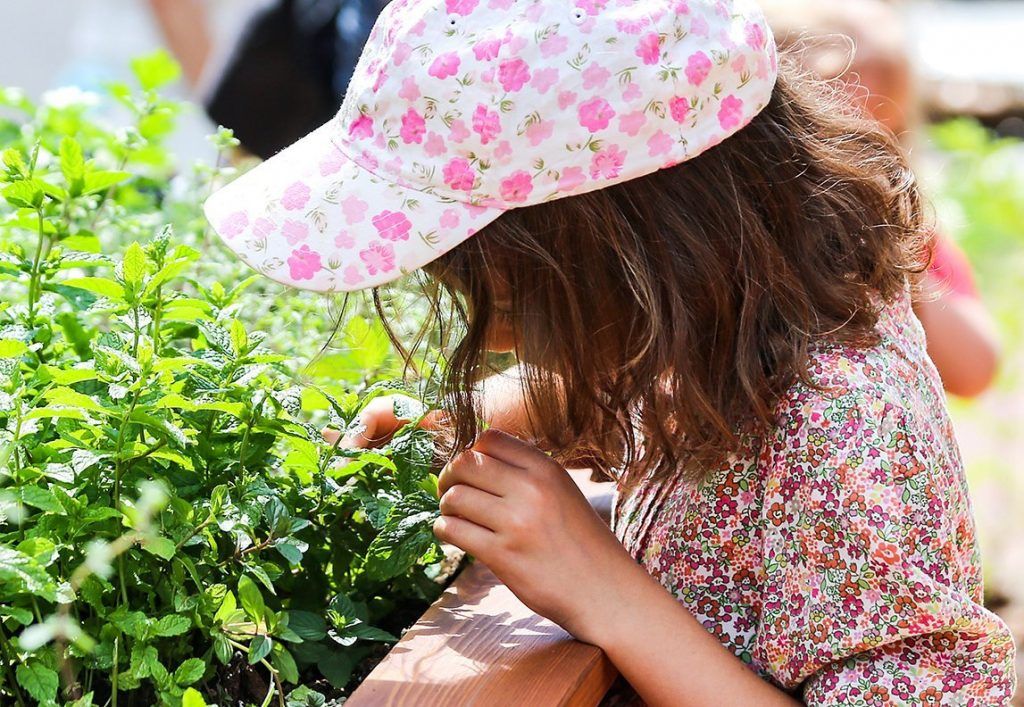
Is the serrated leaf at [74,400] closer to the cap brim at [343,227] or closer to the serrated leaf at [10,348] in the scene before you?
the serrated leaf at [10,348]

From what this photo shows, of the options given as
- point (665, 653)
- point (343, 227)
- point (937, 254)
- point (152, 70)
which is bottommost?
point (937, 254)

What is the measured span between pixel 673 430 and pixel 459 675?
36 cm

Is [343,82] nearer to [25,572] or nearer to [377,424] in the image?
[377,424]

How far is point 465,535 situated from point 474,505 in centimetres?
3

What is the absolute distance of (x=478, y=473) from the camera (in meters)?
1.24

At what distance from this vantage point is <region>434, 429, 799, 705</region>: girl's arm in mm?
1214

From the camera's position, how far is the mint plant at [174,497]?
3.31ft

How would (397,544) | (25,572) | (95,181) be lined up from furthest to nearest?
(95,181)
(397,544)
(25,572)

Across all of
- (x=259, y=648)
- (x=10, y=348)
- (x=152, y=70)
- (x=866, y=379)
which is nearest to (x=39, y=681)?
(x=259, y=648)

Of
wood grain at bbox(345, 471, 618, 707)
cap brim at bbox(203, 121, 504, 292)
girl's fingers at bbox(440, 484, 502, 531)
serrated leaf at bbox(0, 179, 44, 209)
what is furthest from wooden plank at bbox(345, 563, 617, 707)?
serrated leaf at bbox(0, 179, 44, 209)

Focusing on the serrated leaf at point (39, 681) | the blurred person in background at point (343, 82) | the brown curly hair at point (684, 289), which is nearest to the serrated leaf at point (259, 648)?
the serrated leaf at point (39, 681)

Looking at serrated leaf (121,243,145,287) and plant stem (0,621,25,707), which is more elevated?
serrated leaf (121,243,145,287)

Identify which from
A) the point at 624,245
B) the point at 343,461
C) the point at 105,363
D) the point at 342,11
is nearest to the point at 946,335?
the point at 342,11

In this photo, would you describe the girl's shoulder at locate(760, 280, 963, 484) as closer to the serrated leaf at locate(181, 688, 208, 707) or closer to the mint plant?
the mint plant
